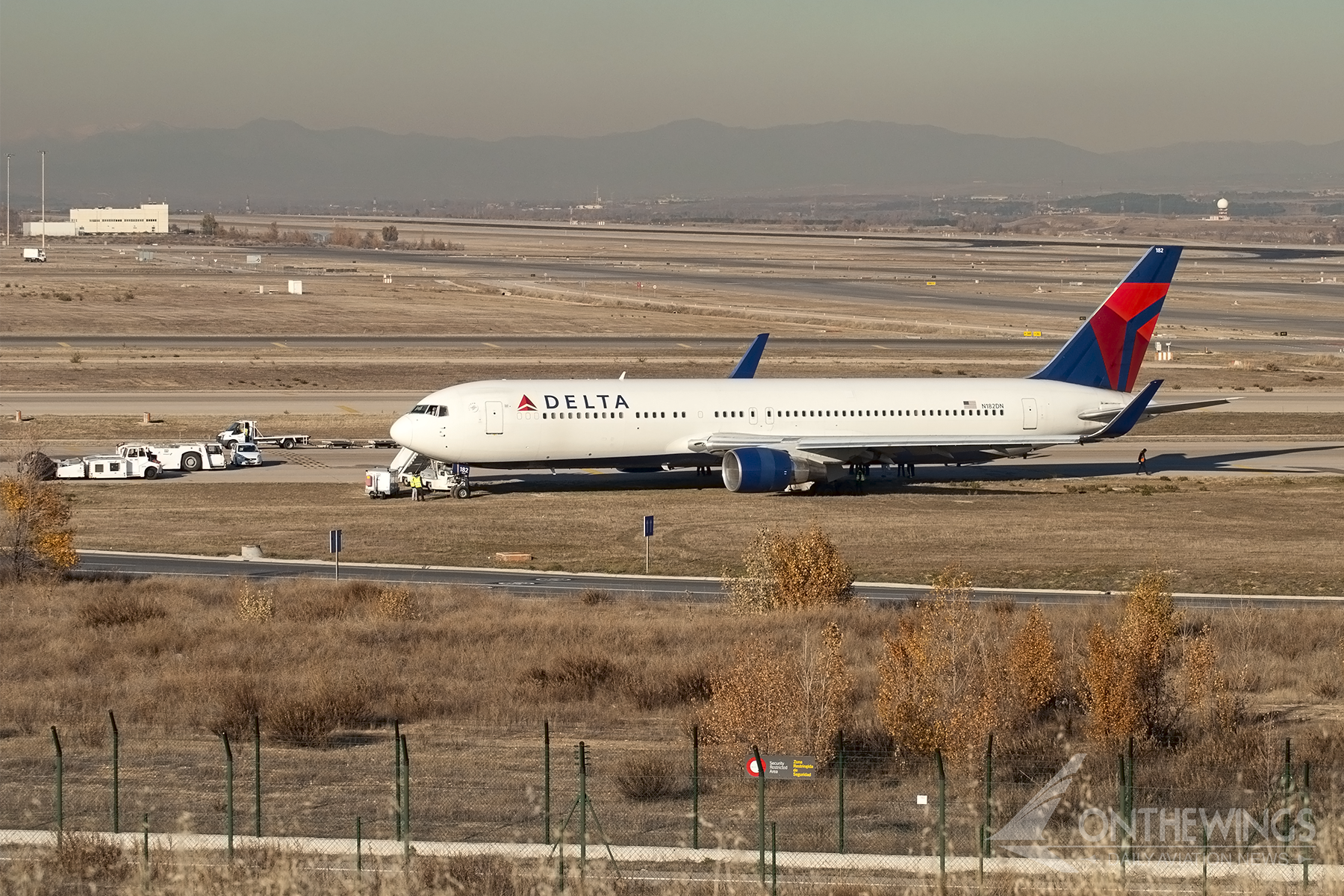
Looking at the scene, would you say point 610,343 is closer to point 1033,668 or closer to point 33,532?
point 33,532

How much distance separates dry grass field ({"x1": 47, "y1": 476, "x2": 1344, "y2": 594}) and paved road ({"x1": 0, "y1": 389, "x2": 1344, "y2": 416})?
21.0 meters

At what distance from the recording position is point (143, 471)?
6912 centimetres

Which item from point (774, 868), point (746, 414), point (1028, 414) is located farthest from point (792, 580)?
point (1028, 414)

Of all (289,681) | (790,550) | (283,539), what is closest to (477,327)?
(283,539)

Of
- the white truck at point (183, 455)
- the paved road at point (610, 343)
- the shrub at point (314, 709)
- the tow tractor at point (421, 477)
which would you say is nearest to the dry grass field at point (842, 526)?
the tow tractor at point (421, 477)

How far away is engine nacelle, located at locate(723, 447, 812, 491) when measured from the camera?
6238 cm

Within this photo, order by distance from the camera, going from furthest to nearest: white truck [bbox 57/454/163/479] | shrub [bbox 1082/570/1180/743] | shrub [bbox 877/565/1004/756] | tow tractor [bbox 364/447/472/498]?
white truck [bbox 57/454/163/479]
tow tractor [bbox 364/447/472/498]
shrub [bbox 1082/570/1180/743]
shrub [bbox 877/565/1004/756]

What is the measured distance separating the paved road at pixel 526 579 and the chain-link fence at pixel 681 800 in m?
17.4

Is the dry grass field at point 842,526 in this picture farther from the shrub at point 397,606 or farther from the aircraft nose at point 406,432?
the shrub at point 397,606

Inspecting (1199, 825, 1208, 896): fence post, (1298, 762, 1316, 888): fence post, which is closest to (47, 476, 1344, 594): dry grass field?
(1298, 762, 1316, 888): fence post

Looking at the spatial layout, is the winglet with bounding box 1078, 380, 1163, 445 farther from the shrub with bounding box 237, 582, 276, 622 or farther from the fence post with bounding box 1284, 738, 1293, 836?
the fence post with bounding box 1284, 738, 1293, 836

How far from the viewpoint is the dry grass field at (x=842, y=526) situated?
51125 mm

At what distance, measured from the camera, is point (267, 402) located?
304ft

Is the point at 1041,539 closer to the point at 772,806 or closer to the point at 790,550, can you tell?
the point at 790,550
